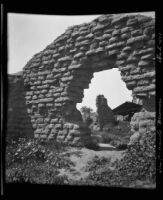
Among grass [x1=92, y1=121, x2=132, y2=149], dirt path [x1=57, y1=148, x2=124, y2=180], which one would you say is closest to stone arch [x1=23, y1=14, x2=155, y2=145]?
dirt path [x1=57, y1=148, x2=124, y2=180]

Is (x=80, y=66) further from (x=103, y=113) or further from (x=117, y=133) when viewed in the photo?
(x=103, y=113)

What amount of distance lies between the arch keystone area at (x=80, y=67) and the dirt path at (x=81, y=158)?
11.1 inches

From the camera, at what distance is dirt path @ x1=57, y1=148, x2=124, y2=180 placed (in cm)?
468

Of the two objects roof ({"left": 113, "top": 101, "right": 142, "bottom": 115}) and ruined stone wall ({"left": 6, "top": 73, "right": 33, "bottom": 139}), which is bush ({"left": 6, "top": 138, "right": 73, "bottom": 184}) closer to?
ruined stone wall ({"left": 6, "top": 73, "right": 33, "bottom": 139})

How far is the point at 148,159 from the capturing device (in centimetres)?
420

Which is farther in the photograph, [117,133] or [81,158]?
[117,133]

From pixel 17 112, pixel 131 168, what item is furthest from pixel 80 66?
pixel 131 168

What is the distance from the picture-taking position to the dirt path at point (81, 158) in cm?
468

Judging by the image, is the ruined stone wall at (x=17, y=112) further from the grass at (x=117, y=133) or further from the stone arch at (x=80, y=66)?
the grass at (x=117, y=133)

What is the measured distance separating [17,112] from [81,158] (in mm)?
2231

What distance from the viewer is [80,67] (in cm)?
568
